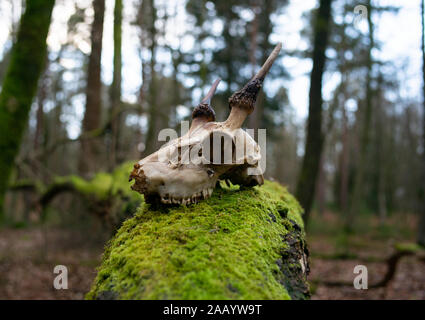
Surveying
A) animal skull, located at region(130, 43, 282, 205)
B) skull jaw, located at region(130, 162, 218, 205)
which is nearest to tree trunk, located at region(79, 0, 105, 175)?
animal skull, located at region(130, 43, 282, 205)

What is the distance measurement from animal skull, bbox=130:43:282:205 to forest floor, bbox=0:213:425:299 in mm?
3859

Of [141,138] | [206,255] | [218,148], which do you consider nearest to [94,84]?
[141,138]

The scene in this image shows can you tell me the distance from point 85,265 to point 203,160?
7.38 m

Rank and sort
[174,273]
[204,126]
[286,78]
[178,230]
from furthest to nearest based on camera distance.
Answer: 1. [286,78]
2. [204,126]
3. [178,230]
4. [174,273]

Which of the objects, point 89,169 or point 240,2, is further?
point 240,2

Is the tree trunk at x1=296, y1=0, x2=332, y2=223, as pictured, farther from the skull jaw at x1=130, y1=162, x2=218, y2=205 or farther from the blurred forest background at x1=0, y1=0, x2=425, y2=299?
the skull jaw at x1=130, y1=162, x2=218, y2=205

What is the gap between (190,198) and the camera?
202cm

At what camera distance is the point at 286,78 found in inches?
628

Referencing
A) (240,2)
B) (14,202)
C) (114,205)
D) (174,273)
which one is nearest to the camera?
(174,273)

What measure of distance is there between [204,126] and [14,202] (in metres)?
20.3

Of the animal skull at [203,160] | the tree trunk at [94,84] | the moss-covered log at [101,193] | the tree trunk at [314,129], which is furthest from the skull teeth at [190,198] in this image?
the tree trunk at [94,84]

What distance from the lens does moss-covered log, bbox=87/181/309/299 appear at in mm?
1386

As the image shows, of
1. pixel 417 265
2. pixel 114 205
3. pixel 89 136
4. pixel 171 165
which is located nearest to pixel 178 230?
pixel 171 165

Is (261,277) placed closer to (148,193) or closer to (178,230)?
(178,230)
